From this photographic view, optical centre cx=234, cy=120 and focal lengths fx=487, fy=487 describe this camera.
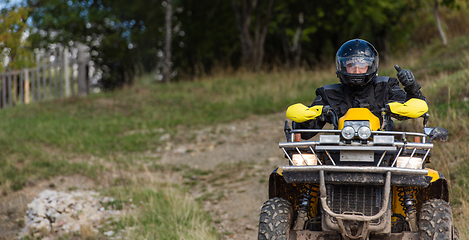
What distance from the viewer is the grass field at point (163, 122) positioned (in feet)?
20.1

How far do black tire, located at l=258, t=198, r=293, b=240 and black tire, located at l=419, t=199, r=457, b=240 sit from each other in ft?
3.05

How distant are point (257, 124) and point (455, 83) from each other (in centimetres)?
423

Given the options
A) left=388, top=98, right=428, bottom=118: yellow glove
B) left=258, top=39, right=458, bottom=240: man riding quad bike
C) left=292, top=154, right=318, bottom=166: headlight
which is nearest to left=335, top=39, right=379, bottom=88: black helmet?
left=258, top=39, right=458, bottom=240: man riding quad bike

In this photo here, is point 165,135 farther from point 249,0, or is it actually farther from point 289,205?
point 249,0

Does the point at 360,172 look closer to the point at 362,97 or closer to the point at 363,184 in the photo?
the point at 363,184

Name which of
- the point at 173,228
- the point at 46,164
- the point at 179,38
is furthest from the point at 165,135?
the point at 179,38

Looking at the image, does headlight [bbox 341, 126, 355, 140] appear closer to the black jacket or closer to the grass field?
the black jacket

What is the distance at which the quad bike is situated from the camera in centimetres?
326

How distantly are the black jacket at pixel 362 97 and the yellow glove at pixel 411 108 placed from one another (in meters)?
0.34

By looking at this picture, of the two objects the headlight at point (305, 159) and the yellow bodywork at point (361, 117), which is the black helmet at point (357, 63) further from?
the headlight at point (305, 159)

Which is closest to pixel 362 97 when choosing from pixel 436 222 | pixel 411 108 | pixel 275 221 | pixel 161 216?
pixel 411 108

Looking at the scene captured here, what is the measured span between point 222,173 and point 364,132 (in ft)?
16.3

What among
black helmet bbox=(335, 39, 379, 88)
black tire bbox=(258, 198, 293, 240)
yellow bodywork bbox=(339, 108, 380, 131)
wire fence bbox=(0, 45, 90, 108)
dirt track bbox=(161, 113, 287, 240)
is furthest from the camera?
wire fence bbox=(0, 45, 90, 108)

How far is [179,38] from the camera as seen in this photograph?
24.3 m
